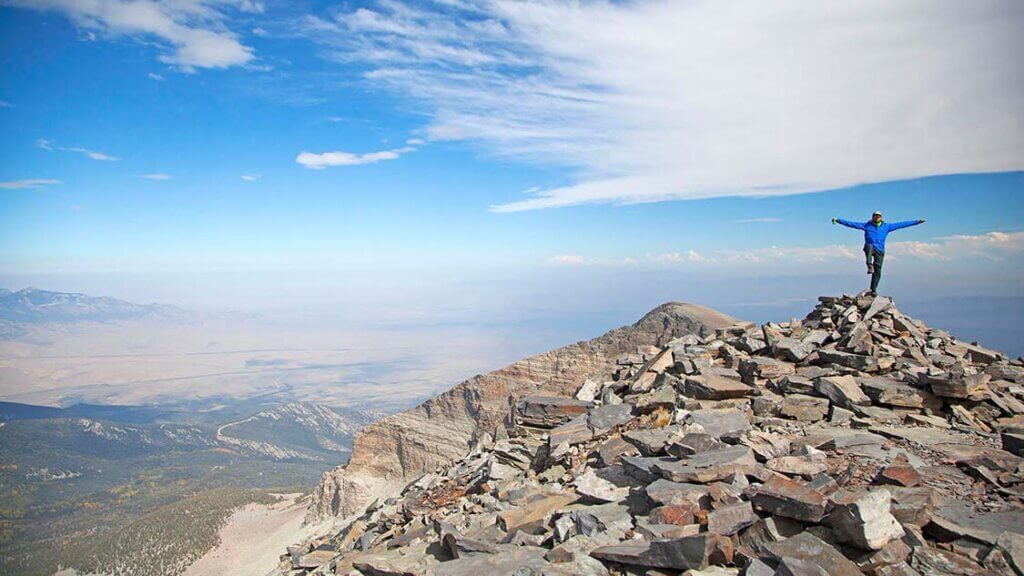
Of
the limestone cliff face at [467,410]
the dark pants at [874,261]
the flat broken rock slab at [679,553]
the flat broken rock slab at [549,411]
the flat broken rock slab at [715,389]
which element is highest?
the dark pants at [874,261]

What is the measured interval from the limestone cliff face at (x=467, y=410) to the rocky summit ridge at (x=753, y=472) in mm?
14988

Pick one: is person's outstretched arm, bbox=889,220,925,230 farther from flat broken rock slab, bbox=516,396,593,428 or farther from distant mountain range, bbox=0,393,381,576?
distant mountain range, bbox=0,393,381,576

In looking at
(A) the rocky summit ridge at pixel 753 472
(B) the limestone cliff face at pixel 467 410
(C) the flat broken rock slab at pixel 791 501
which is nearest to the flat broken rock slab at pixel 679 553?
(A) the rocky summit ridge at pixel 753 472

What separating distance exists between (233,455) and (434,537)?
725ft

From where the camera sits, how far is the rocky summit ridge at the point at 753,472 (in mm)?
7207

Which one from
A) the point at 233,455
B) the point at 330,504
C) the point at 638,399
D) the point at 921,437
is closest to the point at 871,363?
the point at 921,437

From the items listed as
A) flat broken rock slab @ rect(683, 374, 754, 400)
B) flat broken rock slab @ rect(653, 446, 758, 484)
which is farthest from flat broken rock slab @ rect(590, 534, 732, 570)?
flat broken rock slab @ rect(683, 374, 754, 400)

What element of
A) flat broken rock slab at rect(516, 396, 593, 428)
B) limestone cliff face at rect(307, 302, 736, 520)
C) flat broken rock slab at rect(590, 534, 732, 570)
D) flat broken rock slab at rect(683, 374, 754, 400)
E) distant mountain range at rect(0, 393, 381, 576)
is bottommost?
distant mountain range at rect(0, 393, 381, 576)

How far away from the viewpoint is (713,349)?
813 inches

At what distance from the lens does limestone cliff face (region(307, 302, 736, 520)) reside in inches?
1471

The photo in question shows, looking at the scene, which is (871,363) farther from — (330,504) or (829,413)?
(330,504)

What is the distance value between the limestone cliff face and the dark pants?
15201 millimetres

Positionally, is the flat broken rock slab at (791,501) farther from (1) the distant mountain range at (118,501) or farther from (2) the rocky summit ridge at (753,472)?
(1) the distant mountain range at (118,501)

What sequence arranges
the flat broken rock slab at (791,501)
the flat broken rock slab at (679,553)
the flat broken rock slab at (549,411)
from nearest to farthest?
the flat broken rock slab at (679,553)
the flat broken rock slab at (791,501)
the flat broken rock slab at (549,411)
